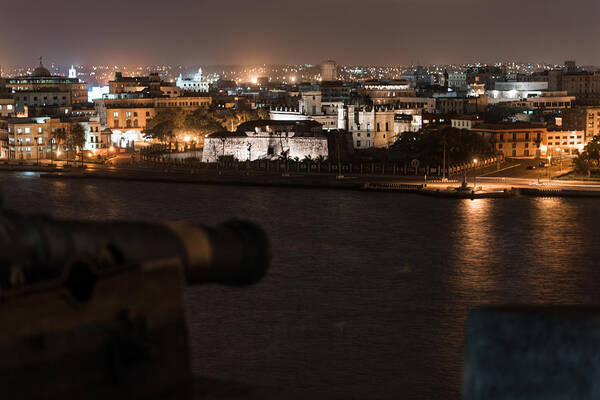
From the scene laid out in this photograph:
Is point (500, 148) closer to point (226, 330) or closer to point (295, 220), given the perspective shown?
point (295, 220)

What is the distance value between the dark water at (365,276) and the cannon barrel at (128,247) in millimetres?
3222

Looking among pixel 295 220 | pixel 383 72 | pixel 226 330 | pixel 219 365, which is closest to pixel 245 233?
pixel 219 365

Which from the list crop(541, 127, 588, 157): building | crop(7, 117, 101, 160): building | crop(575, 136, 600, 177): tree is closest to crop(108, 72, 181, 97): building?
crop(7, 117, 101, 160): building

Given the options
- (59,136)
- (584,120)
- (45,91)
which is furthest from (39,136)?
(584,120)

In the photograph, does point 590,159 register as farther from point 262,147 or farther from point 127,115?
point 127,115

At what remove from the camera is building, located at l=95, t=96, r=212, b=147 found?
2202 cm

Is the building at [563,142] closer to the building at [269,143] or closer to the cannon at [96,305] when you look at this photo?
the building at [269,143]

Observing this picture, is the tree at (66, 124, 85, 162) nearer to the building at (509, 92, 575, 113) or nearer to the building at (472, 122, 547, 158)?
the building at (472, 122, 547, 158)

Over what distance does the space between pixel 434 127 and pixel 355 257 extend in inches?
401

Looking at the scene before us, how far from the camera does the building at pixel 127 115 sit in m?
22.0

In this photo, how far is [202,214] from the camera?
39.5ft

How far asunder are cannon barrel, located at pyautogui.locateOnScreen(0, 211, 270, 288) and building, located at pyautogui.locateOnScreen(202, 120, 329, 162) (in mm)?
16248

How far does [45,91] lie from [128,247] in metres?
25.9

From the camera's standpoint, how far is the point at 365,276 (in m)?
7.62
